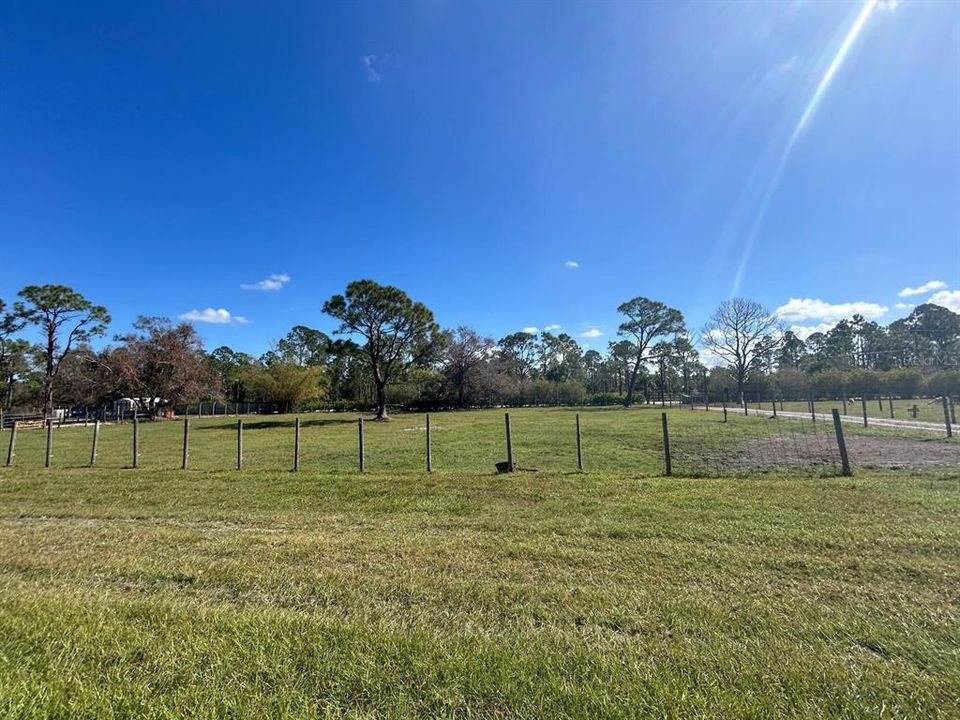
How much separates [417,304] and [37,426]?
29323mm

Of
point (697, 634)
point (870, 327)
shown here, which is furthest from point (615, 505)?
point (870, 327)

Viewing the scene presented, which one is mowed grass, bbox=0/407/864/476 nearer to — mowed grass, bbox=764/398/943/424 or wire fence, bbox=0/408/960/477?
wire fence, bbox=0/408/960/477

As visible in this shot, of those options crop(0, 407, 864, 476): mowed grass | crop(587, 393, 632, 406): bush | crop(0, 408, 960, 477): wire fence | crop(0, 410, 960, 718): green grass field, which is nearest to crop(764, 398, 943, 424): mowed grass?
crop(0, 407, 864, 476): mowed grass

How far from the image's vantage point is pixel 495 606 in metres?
3.62

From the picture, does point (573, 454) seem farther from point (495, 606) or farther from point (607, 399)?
point (607, 399)

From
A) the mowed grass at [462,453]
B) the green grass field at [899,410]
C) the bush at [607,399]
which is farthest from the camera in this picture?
the bush at [607,399]

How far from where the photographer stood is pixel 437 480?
383 inches

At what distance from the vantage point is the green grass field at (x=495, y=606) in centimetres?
244

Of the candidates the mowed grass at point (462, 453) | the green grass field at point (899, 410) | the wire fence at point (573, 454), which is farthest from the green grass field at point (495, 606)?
the green grass field at point (899, 410)

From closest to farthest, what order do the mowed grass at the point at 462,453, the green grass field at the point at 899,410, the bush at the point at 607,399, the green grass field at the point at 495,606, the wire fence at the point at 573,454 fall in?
the green grass field at the point at 495,606 → the wire fence at the point at 573,454 → the mowed grass at the point at 462,453 → the green grass field at the point at 899,410 → the bush at the point at 607,399

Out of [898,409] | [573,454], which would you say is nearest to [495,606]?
[573,454]

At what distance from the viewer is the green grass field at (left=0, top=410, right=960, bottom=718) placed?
2436mm

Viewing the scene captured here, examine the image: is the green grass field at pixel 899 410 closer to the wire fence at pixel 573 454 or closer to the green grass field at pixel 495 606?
the wire fence at pixel 573 454

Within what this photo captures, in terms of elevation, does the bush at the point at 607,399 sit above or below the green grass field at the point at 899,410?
above
